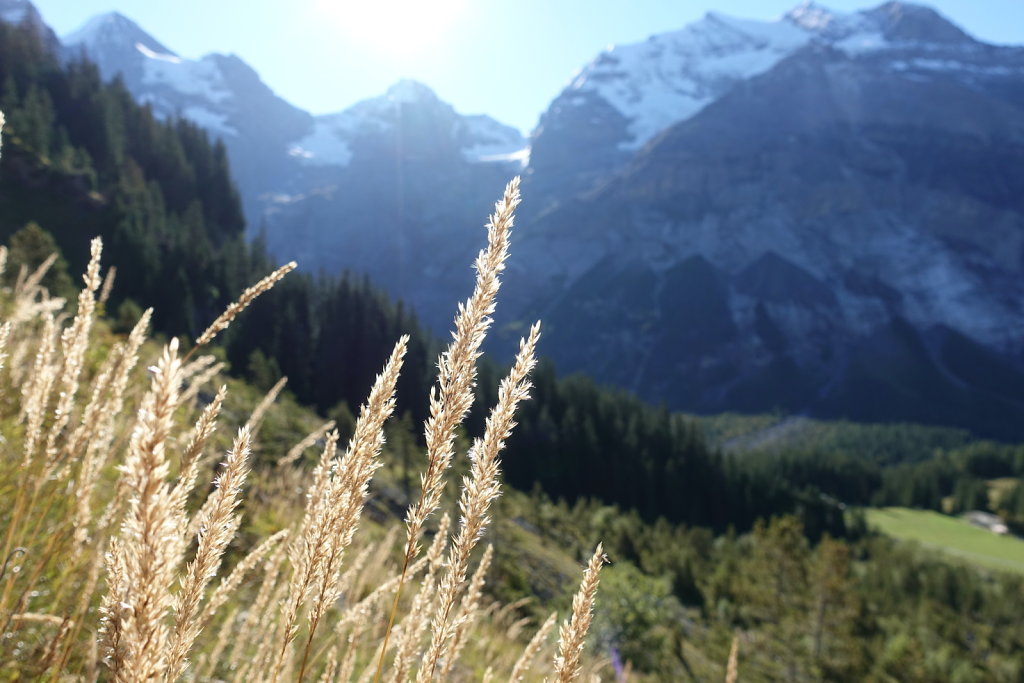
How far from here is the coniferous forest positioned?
83.4 ft

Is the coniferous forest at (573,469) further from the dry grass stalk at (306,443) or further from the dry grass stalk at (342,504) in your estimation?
the dry grass stalk at (342,504)

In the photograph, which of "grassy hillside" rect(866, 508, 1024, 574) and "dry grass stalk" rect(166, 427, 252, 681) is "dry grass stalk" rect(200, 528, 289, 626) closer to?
"dry grass stalk" rect(166, 427, 252, 681)

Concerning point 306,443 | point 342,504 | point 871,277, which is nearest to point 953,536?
point 306,443

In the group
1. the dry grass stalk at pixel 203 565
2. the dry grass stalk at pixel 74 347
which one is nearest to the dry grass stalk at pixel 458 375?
the dry grass stalk at pixel 203 565

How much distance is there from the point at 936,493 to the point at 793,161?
5172 inches

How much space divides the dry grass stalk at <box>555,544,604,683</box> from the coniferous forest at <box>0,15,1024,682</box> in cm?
406

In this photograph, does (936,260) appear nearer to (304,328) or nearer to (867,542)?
(867,542)

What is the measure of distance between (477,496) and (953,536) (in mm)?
108008

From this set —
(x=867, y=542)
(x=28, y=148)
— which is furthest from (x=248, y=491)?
(x=867, y=542)

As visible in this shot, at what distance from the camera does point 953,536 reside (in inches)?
3236

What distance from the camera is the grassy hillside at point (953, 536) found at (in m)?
70.8

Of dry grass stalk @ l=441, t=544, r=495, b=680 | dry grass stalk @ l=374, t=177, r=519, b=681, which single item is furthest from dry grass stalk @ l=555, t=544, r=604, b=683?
dry grass stalk @ l=374, t=177, r=519, b=681

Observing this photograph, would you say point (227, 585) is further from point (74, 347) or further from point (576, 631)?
point (576, 631)

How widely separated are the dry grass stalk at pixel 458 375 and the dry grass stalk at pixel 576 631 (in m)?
0.32
